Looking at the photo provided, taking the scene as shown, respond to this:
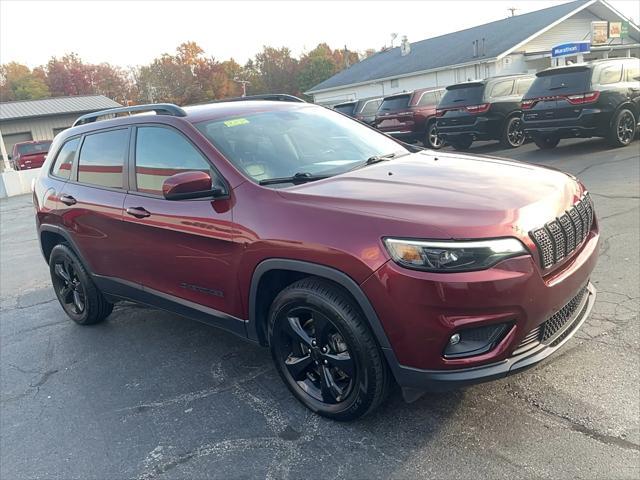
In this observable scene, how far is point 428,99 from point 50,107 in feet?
107

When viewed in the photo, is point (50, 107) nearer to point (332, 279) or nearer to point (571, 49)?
point (571, 49)

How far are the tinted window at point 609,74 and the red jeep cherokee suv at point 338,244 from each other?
8.87 m

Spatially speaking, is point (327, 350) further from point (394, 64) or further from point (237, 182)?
point (394, 64)

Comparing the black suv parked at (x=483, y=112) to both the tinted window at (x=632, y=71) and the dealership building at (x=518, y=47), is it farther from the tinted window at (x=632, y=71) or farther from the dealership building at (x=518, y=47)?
the dealership building at (x=518, y=47)

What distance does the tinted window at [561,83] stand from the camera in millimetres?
11461

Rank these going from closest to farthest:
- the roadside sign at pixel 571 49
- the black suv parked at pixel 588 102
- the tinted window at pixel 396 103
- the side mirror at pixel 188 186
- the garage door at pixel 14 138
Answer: the side mirror at pixel 188 186, the black suv parked at pixel 588 102, the tinted window at pixel 396 103, the roadside sign at pixel 571 49, the garage door at pixel 14 138

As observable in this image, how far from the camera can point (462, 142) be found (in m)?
14.6

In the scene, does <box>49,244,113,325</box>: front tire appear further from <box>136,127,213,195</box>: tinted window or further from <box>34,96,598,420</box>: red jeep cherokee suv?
<box>136,127,213,195</box>: tinted window

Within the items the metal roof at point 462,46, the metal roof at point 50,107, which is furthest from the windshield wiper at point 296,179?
the metal roof at point 50,107

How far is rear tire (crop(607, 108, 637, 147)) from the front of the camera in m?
11.5

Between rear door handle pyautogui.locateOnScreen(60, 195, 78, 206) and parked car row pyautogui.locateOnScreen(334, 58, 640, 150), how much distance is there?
1003cm

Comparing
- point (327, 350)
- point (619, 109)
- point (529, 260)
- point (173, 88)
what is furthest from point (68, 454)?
point (173, 88)

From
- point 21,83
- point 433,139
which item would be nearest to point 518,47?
point 433,139

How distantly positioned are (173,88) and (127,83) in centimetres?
748
